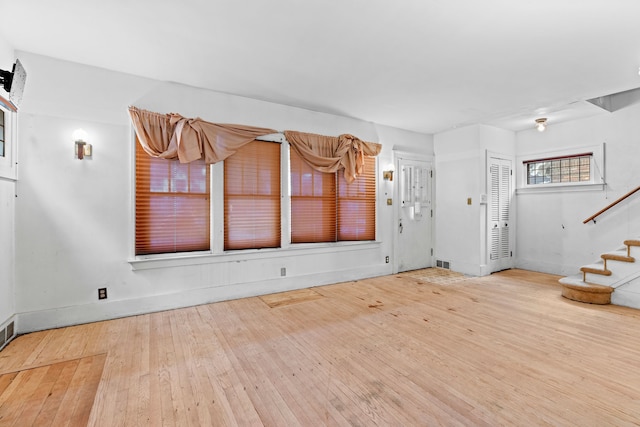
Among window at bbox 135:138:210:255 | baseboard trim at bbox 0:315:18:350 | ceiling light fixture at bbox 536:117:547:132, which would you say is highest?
ceiling light fixture at bbox 536:117:547:132

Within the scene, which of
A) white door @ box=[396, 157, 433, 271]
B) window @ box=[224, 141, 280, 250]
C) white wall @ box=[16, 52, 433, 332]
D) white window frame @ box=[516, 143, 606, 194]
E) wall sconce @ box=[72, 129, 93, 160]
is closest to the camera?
white wall @ box=[16, 52, 433, 332]

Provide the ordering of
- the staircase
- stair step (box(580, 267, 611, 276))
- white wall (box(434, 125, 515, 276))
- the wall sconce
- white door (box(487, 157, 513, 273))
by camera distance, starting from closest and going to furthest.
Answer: the wall sconce < the staircase < stair step (box(580, 267, 611, 276)) < white wall (box(434, 125, 515, 276)) < white door (box(487, 157, 513, 273))

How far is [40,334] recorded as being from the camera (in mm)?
3039

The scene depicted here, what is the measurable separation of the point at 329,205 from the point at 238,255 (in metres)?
1.73

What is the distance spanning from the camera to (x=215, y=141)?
3932mm

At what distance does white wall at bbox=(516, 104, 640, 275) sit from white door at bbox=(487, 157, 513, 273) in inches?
13.6

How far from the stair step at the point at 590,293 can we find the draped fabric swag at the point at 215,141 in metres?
3.57

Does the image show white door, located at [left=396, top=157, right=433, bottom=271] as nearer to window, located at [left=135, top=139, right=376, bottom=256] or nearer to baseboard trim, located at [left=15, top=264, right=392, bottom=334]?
window, located at [left=135, top=139, right=376, bottom=256]

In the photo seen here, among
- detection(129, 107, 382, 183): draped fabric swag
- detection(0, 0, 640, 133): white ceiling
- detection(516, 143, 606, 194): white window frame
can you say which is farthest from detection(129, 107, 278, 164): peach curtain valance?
detection(516, 143, 606, 194): white window frame

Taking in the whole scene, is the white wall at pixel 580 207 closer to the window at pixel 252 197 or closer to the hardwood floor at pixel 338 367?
the hardwood floor at pixel 338 367

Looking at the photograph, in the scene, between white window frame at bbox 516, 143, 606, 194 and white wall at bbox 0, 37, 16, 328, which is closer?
white wall at bbox 0, 37, 16, 328

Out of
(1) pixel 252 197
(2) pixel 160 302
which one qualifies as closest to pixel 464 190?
(1) pixel 252 197

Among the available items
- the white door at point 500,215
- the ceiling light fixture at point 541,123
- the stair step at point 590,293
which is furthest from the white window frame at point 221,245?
the ceiling light fixture at point 541,123

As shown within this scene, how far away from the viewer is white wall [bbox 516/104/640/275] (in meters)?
4.72
